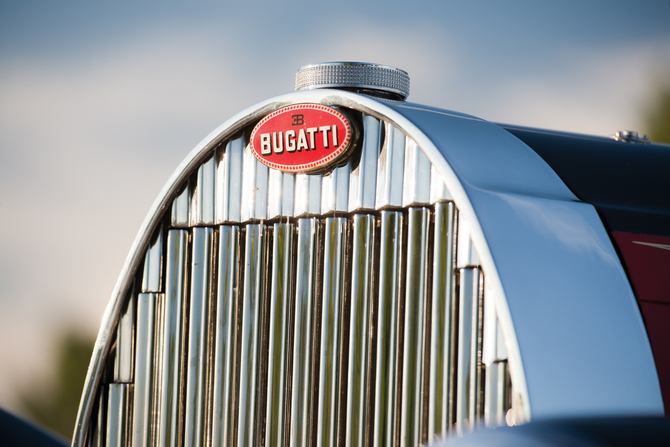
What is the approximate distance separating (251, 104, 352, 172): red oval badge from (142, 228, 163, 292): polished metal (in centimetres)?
41

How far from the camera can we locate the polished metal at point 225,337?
1.63 metres

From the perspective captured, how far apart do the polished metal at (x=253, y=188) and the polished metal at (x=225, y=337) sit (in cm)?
6

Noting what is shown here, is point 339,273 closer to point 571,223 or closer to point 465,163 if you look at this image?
point 465,163

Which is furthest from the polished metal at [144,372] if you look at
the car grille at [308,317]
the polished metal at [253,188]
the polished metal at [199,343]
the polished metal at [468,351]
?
the polished metal at [468,351]

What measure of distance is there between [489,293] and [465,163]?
0.83ft

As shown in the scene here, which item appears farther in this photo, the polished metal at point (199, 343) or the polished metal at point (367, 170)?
the polished metal at point (199, 343)

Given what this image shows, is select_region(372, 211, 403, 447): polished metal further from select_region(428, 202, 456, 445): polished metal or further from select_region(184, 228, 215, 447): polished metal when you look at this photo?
select_region(184, 228, 215, 447): polished metal

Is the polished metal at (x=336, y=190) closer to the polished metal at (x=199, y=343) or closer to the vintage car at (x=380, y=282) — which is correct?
the vintage car at (x=380, y=282)

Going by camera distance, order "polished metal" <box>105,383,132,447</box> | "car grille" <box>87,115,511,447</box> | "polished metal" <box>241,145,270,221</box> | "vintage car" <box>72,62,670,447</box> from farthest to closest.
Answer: "polished metal" <box>105,383,132,447</box>
"polished metal" <box>241,145,270,221</box>
"car grille" <box>87,115,511,447</box>
"vintage car" <box>72,62,670,447</box>

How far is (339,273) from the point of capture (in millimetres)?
1449

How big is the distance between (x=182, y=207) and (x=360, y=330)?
653 mm

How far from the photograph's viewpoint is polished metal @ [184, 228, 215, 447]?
169 cm

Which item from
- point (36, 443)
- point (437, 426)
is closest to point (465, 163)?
point (437, 426)

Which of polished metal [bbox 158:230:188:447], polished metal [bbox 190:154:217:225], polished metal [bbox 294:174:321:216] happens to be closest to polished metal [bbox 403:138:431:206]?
polished metal [bbox 294:174:321:216]
